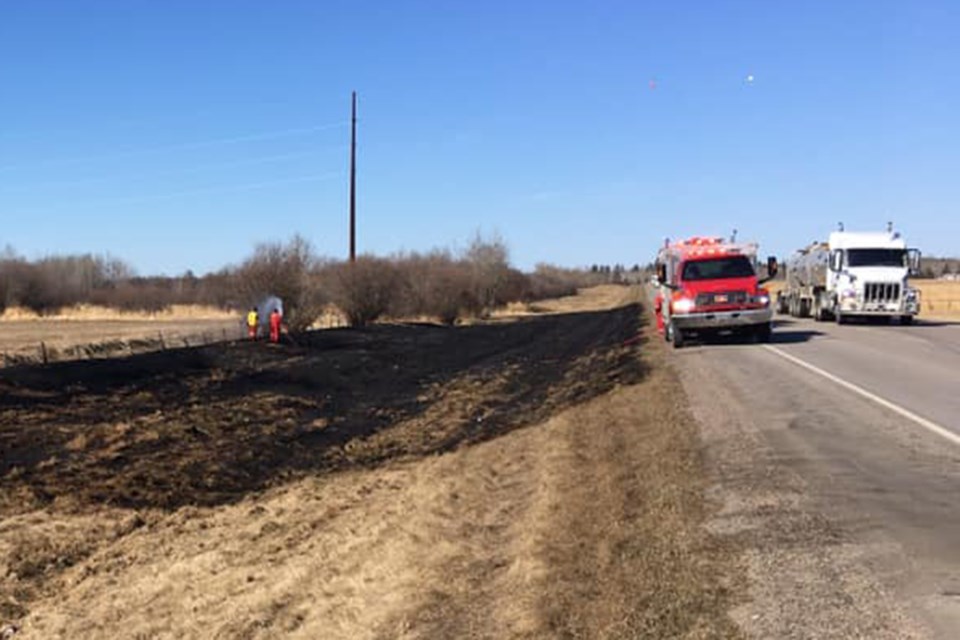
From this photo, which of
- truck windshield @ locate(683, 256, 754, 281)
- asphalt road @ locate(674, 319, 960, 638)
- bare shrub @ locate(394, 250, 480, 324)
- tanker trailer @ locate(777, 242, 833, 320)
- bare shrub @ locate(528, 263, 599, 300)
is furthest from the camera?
bare shrub @ locate(528, 263, 599, 300)

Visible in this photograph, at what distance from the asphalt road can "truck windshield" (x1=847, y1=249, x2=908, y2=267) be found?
11.6 m

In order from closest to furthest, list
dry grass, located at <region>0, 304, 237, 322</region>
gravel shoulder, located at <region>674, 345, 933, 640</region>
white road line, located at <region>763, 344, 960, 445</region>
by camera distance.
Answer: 1. gravel shoulder, located at <region>674, 345, 933, 640</region>
2. white road line, located at <region>763, 344, 960, 445</region>
3. dry grass, located at <region>0, 304, 237, 322</region>

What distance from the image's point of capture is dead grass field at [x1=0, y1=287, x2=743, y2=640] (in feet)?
18.8

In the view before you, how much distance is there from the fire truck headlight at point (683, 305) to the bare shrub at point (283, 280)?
13.1 metres

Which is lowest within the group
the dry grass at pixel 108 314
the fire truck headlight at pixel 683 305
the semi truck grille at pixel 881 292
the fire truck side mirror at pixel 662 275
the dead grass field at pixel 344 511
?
the dead grass field at pixel 344 511

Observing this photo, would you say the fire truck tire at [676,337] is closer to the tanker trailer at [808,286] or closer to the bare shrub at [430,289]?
the tanker trailer at [808,286]

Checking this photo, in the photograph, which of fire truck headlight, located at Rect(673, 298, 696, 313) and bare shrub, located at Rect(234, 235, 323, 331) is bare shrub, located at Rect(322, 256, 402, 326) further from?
fire truck headlight, located at Rect(673, 298, 696, 313)

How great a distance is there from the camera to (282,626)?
5.70 metres

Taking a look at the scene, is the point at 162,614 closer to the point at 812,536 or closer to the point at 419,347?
the point at 812,536

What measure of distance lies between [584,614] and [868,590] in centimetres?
166

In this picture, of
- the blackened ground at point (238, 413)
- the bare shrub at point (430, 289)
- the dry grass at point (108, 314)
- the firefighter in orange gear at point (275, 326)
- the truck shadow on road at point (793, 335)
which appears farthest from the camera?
A: the dry grass at point (108, 314)

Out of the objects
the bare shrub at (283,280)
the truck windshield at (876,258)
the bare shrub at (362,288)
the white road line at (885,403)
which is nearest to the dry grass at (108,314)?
the bare shrub at (362,288)

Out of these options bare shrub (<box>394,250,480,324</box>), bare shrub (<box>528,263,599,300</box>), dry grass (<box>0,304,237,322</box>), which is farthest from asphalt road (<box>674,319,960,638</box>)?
bare shrub (<box>528,263,599,300</box>)

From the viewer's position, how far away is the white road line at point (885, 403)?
10.3 metres
